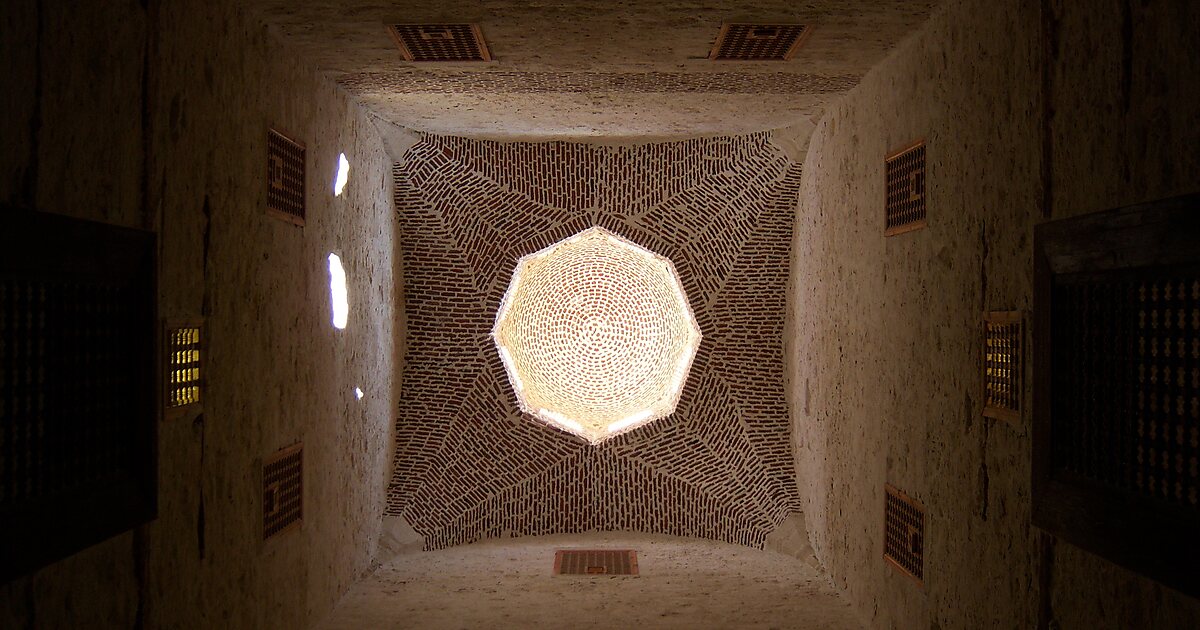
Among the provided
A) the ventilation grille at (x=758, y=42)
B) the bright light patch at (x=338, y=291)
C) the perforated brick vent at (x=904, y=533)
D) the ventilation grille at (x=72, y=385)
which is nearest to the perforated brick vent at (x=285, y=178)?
the bright light patch at (x=338, y=291)

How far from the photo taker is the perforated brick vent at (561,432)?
7.62 metres

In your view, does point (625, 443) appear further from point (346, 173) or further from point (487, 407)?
point (346, 173)

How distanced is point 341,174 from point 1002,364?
13.2ft

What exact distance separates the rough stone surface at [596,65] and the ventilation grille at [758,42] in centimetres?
7

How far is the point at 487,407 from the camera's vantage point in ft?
26.0

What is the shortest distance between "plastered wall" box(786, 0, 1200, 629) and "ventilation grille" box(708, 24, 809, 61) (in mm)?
570

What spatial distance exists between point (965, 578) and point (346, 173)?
167 inches

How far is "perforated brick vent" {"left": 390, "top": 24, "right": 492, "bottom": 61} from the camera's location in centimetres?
447

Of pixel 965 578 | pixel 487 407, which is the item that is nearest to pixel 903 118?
pixel 965 578

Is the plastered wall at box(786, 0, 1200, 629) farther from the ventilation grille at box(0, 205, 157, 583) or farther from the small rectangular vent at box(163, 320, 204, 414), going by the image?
the small rectangular vent at box(163, 320, 204, 414)

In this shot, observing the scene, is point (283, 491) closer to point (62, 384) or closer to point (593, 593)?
point (62, 384)

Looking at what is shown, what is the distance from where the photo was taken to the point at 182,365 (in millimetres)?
3512

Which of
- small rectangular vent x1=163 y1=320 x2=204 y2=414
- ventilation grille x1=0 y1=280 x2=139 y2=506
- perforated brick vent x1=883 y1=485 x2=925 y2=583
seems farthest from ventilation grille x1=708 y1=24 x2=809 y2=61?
ventilation grille x1=0 y1=280 x2=139 y2=506

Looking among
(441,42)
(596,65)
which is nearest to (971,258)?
(596,65)
